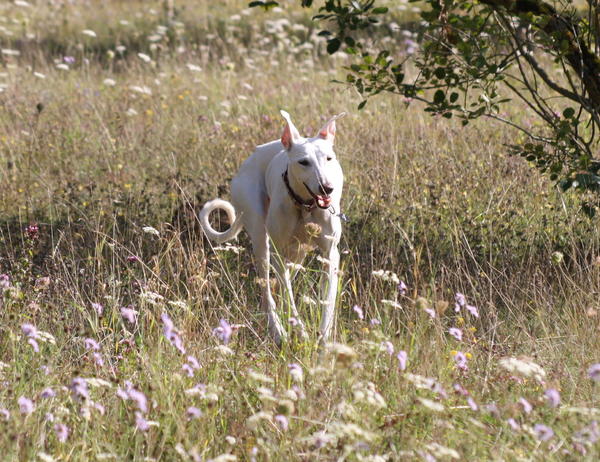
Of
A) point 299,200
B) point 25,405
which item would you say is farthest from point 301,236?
point 25,405

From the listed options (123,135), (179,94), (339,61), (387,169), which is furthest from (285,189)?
(339,61)

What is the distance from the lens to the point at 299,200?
5531 millimetres

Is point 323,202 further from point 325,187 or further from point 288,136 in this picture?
point 288,136

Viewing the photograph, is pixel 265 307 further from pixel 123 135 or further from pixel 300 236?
pixel 123 135

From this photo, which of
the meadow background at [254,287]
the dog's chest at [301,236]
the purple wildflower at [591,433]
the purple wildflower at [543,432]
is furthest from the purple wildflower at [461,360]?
the dog's chest at [301,236]

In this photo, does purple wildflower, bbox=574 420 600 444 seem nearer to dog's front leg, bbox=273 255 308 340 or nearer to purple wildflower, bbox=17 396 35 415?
dog's front leg, bbox=273 255 308 340

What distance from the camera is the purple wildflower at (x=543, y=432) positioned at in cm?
272

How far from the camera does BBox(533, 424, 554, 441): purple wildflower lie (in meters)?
2.72

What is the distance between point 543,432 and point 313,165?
2534 millimetres

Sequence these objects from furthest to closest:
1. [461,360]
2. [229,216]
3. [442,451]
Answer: [229,216] < [461,360] < [442,451]

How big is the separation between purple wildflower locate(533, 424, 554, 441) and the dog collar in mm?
2557

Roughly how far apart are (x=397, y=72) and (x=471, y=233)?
4.17 feet

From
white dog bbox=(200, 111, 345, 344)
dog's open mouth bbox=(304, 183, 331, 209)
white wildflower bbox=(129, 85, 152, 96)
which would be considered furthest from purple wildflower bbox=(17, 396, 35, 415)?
white wildflower bbox=(129, 85, 152, 96)

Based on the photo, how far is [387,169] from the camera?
24.5ft
